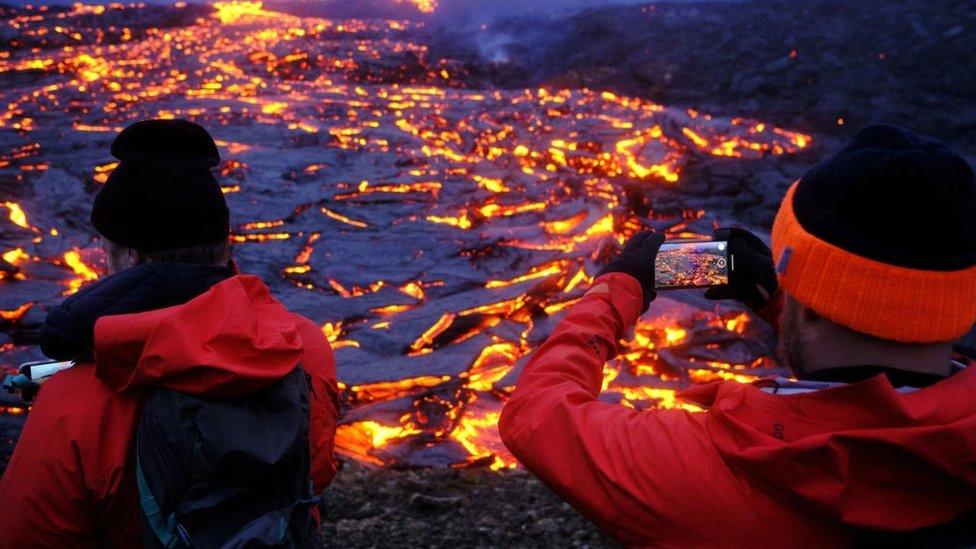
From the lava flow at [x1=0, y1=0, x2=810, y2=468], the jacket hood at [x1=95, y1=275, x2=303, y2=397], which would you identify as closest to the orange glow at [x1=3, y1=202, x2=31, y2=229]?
the lava flow at [x1=0, y1=0, x2=810, y2=468]

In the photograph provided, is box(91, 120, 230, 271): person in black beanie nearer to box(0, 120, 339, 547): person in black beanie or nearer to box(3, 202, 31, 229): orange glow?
box(0, 120, 339, 547): person in black beanie

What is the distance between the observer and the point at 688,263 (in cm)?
191

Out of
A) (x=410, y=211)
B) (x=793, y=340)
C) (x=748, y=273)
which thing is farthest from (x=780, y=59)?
(x=793, y=340)

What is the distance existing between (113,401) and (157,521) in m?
0.24

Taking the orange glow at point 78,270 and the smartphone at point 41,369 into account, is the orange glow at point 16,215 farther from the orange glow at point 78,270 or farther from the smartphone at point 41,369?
the smartphone at point 41,369

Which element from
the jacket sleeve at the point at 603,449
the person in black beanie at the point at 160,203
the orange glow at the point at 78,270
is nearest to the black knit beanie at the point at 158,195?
the person in black beanie at the point at 160,203

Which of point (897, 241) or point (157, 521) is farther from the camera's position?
point (157, 521)

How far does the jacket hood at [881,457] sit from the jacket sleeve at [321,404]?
949mm

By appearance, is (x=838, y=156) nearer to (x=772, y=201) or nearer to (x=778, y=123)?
(x=772, y=201)

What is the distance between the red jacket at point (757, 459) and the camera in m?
1.18

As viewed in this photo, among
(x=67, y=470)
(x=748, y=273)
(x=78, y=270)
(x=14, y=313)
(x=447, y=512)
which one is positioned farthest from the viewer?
(x=78, y=270)

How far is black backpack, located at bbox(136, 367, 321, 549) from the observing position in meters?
1.43

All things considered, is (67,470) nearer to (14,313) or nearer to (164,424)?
(164,424)

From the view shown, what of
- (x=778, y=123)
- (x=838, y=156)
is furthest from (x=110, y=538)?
(x=778, y=123)
